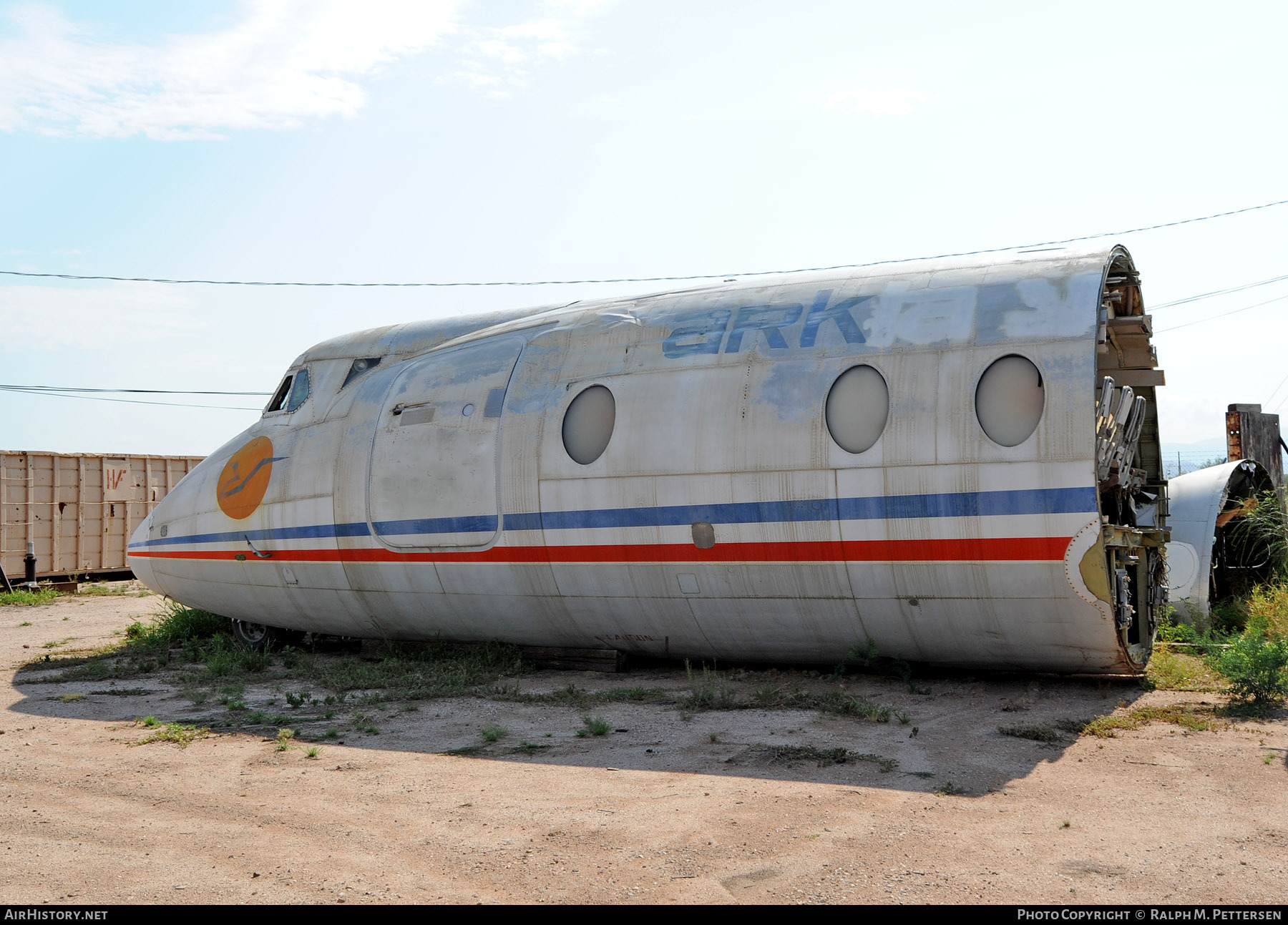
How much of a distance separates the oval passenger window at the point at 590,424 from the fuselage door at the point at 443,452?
92cm

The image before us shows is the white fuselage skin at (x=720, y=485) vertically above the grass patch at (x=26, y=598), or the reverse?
the white fuselage skin at (x=720, y=485)

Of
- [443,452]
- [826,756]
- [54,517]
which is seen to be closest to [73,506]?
[54,517]

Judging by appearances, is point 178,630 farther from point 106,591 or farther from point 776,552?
point 106,591

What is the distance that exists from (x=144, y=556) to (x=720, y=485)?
9.73 m

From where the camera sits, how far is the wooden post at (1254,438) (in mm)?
17406

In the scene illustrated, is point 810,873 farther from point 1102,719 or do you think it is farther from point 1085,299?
point 1085,299

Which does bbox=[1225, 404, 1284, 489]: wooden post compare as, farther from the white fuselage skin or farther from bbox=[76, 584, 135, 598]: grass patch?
bbox=[76, 584, 135, 598]: grass patch

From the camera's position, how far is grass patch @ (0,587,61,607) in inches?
912

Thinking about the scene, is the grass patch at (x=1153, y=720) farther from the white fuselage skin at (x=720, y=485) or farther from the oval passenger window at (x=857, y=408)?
the oval passenger window at (x=857, y=408)

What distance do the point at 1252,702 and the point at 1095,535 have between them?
2.23m

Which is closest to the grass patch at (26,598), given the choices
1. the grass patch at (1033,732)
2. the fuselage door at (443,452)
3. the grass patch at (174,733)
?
the fuselage door at (443,452)

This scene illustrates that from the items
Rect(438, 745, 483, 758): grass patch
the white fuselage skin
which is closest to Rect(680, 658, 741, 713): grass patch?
the white fuselage skin

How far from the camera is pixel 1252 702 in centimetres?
904

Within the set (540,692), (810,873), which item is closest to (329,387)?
(540,692)
